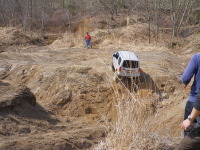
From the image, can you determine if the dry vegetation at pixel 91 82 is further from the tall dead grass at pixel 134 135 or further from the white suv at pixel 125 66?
the white suv at pixel 125 66

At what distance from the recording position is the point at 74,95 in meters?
12.3

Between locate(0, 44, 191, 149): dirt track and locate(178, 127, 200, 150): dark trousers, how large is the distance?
280 cm

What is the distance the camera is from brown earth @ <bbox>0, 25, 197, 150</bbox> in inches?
220

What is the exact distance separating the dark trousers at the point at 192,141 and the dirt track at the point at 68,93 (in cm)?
280

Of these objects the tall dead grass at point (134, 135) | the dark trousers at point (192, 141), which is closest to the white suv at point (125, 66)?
the tall dead grass at point (134, 135)

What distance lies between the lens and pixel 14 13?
30.4m

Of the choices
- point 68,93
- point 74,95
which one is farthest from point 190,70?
point 68,93

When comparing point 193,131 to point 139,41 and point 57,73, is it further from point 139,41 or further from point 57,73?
point 139,41

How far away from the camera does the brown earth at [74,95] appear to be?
5.60m

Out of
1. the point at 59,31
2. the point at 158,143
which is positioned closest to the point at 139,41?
the point at 59,31

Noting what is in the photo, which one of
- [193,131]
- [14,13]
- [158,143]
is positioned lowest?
[158,143]

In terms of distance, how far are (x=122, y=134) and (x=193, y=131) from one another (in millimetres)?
1105

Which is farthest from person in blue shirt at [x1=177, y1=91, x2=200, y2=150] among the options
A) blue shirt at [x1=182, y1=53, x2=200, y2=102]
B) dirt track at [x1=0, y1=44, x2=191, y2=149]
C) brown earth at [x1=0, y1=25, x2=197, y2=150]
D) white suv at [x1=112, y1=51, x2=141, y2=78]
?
white suv at [x1=112, y1=51, x2=141, y2=78]

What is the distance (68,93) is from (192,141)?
31.6 feet
